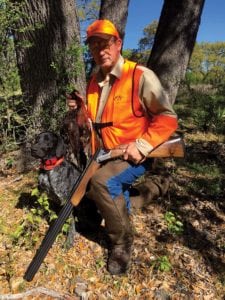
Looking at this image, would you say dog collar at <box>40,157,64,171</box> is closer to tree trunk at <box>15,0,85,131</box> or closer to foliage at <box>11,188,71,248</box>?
foliage at <box>11,188,71,248</box>

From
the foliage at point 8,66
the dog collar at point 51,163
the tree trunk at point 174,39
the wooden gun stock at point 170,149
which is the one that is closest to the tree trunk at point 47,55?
the foliage at point 8,66

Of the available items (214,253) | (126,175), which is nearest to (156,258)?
(214,253)

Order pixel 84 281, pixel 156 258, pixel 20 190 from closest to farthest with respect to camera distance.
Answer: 1. pixel 84 281
2. pixel 156 258
3. pixel 20 190

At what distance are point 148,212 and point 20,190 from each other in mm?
1889

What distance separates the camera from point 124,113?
3.59m

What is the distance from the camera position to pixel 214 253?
429 centimetres

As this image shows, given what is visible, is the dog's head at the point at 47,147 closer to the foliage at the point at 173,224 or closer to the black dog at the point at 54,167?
the black dog at the point at 54,167

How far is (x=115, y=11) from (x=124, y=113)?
3924mm

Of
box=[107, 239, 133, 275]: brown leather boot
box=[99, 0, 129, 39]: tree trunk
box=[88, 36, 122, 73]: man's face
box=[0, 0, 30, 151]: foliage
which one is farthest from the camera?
box=[99, 0, 129, 39]: tree trunk

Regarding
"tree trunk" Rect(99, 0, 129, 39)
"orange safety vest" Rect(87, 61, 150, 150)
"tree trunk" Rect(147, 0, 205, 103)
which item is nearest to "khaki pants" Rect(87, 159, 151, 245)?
"orange safety vest" Rect(87, 61, 150, 150)

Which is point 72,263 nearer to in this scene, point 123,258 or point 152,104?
point 123,258

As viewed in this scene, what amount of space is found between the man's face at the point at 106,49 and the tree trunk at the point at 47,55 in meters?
1.78

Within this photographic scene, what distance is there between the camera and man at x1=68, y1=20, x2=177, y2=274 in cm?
350

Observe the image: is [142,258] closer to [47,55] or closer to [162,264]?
[162,264]
